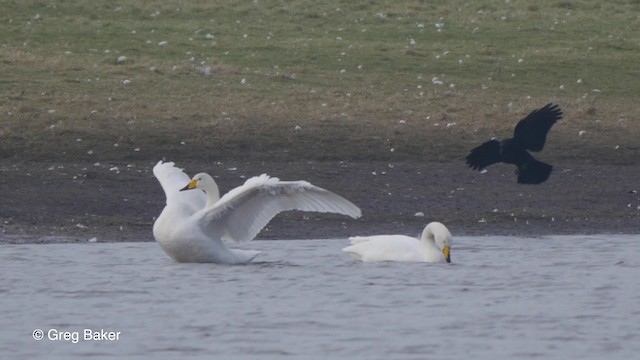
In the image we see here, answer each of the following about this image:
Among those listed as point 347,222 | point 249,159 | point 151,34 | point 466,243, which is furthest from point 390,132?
point 151,34

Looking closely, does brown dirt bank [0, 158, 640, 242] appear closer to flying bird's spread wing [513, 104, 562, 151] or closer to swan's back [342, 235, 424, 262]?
flying bird's spread wing [513, 104, 562, 151]

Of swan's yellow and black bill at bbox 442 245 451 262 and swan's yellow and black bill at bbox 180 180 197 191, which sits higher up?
swan's yellow and black bill at bbox 180 180 197 191

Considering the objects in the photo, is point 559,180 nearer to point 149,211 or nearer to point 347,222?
point 347,222

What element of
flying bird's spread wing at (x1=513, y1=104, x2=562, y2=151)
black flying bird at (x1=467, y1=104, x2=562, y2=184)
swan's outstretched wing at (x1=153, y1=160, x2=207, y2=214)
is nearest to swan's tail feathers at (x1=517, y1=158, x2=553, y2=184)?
black flying bird at (x1=467, y1=104, x2=562, y2=184)

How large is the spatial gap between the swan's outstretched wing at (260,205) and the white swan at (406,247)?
1.14ft

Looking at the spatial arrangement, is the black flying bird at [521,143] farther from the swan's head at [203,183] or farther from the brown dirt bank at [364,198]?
the swan's head at [203,183]

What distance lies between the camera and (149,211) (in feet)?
42.4

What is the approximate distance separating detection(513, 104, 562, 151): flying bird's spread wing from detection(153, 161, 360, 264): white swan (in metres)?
2.48

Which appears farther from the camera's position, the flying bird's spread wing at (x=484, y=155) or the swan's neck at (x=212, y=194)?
the flying bird's spread wing at (x=484, y=155)

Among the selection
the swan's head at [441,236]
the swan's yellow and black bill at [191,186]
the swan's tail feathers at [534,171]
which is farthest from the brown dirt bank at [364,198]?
the swan's head at [441,236]

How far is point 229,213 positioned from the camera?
10555 mm

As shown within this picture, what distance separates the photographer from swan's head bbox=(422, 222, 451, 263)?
10758mm

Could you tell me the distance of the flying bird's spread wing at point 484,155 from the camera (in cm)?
1240

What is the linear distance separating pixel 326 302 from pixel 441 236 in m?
1.56
